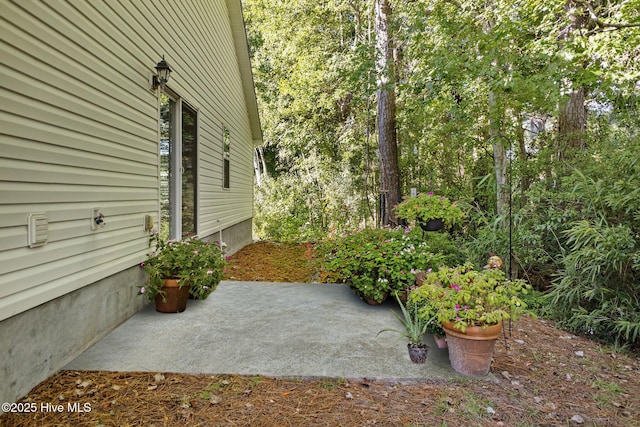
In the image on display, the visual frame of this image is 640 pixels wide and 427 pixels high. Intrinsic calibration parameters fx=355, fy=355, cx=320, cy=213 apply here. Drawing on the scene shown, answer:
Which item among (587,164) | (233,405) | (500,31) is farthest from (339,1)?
(233,405)

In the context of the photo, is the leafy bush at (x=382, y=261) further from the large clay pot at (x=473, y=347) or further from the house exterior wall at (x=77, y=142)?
the house exterior wall at (x=77, y=142)

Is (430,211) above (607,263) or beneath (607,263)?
above

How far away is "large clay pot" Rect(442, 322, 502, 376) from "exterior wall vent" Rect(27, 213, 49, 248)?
2.79m

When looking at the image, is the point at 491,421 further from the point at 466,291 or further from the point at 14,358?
the point at 14,358

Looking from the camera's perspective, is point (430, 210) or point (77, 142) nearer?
point (77, 142)

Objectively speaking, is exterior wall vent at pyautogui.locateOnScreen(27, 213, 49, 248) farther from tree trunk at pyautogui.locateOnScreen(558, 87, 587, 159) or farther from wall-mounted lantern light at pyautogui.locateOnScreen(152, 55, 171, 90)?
tree trunk at pyautogui.locateOnScreen(558, 87, 587, 159)

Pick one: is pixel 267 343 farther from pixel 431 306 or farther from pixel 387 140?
pixel 387 140

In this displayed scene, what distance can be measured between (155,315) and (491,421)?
3.02 m

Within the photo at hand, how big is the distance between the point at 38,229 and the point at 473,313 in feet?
9.57

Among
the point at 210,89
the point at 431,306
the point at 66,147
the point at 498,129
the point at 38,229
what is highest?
the point at 210,89

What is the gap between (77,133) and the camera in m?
2.66

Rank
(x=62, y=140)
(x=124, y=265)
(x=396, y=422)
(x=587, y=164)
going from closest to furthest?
(x=396, y=422) → (x=62, y=140) → (x=124, y=265) → (x=587, y=164)

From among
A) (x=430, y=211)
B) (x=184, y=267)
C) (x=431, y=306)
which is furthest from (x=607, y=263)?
(x=184, y=267)

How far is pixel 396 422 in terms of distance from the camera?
78.2 inches
